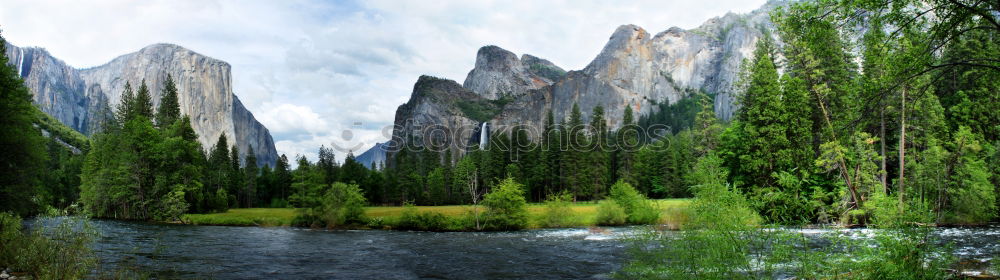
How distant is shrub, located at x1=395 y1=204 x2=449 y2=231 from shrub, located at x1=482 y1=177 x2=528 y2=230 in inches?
127

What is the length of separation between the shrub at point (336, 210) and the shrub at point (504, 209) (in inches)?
407

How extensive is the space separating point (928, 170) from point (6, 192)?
44.6 metres

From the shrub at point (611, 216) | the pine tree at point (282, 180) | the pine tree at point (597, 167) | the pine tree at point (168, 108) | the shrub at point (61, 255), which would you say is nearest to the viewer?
the shrub at point (61, 255)

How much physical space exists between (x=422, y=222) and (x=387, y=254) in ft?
46.2

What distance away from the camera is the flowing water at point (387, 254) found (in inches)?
665

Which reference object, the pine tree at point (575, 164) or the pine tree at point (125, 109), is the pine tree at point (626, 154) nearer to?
the pine tree at point (575, 164)

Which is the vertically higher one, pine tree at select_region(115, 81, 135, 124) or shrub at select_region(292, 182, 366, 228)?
pine tree at select_region(115, 81, 135, 124)

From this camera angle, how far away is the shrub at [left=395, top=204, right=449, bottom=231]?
119 feet

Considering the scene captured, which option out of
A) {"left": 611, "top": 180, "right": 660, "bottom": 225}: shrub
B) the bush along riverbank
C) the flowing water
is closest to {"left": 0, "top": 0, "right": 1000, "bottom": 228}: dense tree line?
the bush along riverbank

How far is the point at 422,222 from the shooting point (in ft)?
120

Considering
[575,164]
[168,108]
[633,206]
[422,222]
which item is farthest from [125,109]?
[633,206]

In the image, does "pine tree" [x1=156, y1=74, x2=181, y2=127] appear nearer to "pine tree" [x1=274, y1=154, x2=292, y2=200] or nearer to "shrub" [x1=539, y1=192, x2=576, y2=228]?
"pine tree" [x1=274, y1=154, x2=292, y2=200]

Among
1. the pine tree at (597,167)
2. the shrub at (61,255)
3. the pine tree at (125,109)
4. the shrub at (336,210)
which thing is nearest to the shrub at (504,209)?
the shrub at (336,210)

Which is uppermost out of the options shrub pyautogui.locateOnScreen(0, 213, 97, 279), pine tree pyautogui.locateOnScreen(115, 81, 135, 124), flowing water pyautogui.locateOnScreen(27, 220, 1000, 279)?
pine tree pyautogui.locateOnScreen(115, 81, 135, 124)
